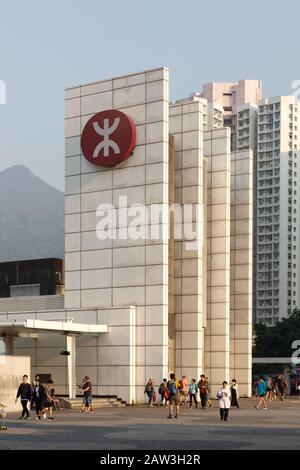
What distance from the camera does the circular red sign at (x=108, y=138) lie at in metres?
50.8

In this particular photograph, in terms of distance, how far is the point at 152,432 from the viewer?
2706 centimetres

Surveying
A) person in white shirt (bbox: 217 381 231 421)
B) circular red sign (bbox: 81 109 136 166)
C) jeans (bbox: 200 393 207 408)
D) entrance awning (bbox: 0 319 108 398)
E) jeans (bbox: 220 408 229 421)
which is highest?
circular red sign (bbox: 81 109 136 166)

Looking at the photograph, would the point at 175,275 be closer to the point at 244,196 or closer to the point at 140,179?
the point at 140,179

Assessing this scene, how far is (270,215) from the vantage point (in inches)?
6998

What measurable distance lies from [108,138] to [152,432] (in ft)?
91.1

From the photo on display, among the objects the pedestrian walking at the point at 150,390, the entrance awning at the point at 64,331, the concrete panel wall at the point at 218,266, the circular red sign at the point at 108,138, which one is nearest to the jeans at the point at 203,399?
the pedestrian walking at the point at 150,390

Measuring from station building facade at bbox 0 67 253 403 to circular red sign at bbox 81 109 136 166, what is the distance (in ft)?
0.21

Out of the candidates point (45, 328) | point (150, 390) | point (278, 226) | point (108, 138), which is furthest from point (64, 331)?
point (278, 226)

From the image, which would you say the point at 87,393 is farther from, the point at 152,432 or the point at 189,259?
the point at 189,259

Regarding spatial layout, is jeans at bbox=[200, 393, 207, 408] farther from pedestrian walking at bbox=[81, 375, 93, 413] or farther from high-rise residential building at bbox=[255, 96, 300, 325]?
high-rise residential building at bbox=[255, 96, 300, 325]

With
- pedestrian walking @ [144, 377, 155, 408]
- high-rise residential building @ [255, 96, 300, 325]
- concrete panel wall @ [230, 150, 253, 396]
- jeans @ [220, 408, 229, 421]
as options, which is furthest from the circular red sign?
high-rise residential building @ [255, 96, 300, 325]

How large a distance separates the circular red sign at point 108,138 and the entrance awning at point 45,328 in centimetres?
1001

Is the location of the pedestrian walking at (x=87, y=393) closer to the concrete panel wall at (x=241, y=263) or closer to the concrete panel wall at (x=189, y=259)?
the concrete panel wall at (x=189, y=259)

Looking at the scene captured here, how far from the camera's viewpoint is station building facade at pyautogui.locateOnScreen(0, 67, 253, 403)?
163ft
